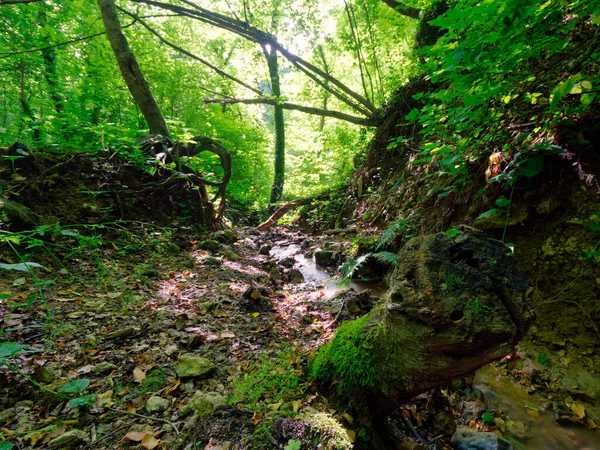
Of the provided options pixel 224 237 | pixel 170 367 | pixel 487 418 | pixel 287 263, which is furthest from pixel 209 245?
pixel 487 418

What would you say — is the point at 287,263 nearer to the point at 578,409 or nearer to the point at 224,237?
the point at 224,237

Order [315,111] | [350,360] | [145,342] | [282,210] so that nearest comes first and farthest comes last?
1. [350,360]
2. [145,342]
3. [315,111]
4. [282,210]

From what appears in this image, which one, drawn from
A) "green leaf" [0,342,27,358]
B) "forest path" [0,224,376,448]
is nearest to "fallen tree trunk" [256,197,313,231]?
"forest path" [0,224,376,448]

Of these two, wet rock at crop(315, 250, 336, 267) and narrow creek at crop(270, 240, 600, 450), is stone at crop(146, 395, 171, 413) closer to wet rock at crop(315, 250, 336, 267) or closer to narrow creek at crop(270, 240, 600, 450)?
narrow creek at crop(270, 240, 600, 450)

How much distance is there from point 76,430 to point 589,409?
149 inches

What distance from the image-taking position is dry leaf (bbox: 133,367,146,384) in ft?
6.56

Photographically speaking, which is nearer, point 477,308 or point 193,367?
point 477,308

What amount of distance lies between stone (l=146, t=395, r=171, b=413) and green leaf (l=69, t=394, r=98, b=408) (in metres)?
0.32

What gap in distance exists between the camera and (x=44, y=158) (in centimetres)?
436

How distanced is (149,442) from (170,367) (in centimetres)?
77

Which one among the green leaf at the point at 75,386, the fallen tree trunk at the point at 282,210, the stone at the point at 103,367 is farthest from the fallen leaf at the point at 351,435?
the fallen tree trunk at the point at 282,210

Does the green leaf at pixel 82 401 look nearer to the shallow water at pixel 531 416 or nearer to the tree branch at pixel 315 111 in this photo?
the shallow water at pixel 531 416

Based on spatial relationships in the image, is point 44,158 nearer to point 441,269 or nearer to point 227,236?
A: point 227,236

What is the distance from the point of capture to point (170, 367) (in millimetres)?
2180
